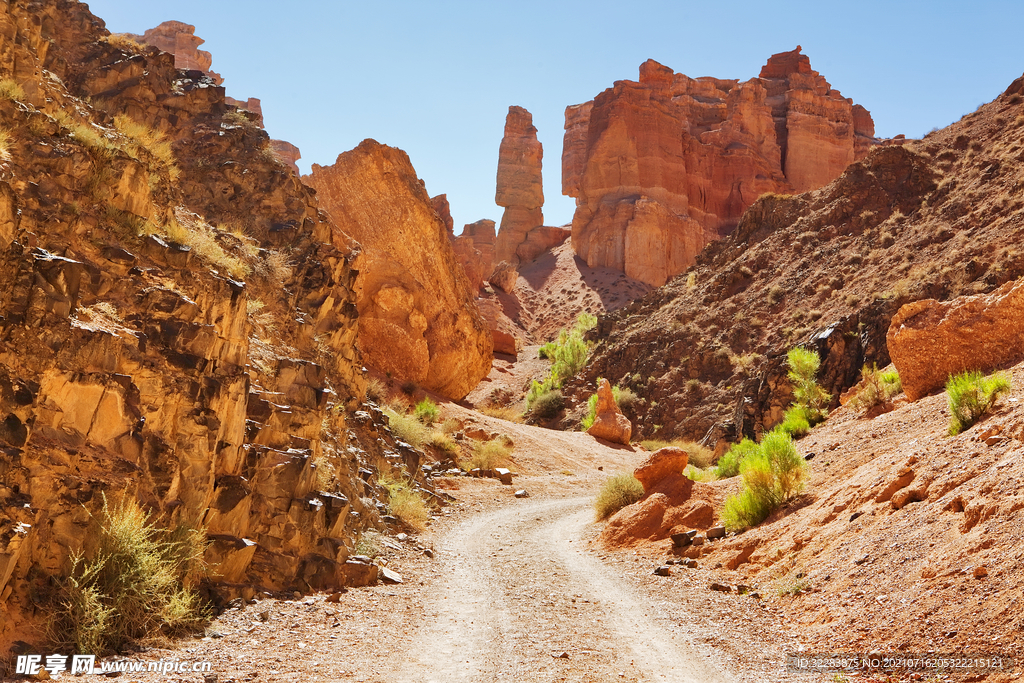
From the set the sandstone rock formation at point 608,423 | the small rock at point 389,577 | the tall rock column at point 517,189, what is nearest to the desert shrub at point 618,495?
the small rock at point 389,577

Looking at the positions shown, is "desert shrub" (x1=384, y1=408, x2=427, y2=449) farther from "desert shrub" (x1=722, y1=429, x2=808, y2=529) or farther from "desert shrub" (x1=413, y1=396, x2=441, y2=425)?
"desert shrub" (x1=722, y1=429, x2=808, y2=529)

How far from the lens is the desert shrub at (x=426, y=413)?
2503cm

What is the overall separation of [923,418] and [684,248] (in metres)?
58.5

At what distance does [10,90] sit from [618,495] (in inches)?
466

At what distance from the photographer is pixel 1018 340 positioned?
449 inches

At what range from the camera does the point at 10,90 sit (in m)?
8.77

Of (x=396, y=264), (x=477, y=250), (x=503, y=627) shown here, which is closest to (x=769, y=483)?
(x=503, y=627)

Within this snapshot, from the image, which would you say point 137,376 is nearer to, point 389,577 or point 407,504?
point 389,577

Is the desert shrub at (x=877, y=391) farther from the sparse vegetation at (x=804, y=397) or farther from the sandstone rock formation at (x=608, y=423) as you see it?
the sandstone rock formation at (x=608, y=423)

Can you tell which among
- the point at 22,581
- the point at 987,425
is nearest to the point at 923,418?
the point at 987,425

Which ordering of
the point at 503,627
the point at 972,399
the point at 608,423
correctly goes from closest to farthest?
the point at 503,627
the point at 972,399
the point at 608,423

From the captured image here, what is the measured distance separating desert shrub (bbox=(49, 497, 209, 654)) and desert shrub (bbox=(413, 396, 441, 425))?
692 inches

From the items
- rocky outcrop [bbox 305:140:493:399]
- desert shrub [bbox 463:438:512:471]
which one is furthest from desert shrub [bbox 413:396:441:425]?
rocky outcrop [bbox 305:140:493:399]

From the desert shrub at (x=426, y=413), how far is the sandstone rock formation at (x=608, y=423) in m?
8.52
